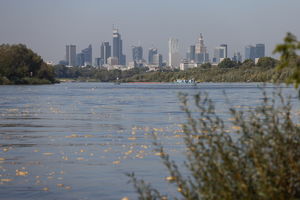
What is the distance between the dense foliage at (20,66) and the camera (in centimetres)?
14750

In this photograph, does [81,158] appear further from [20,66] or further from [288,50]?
[20,66]

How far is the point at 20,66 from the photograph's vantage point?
14800 cm

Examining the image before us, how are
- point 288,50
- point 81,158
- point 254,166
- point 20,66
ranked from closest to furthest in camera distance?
1. point 288,50
2. point 254,166
3. point 81,158
4. point 20,66

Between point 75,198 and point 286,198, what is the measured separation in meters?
5.53

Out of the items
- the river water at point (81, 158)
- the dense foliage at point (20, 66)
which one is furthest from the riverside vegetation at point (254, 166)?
the dense foliage at point (20, 66)

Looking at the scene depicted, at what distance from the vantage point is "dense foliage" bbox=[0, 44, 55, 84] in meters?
148

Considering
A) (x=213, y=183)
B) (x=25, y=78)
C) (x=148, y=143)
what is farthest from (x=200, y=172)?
(x=25, y=78)

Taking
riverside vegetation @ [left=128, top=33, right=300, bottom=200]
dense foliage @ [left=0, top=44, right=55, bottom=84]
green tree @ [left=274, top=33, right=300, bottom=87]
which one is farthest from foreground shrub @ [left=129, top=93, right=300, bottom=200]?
dense foliage @ [left=0, top=44, right=55, bottom=84]

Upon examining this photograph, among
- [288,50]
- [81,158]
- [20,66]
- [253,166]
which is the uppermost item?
[288,50]

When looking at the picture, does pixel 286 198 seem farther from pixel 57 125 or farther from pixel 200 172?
pixel 57 125

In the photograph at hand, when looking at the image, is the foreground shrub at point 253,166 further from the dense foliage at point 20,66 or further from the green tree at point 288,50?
the dense foliage at point 20,66

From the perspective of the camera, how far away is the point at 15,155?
690 inches

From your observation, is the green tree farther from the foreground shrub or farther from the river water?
the river water

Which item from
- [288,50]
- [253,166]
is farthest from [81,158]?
[288,50]
